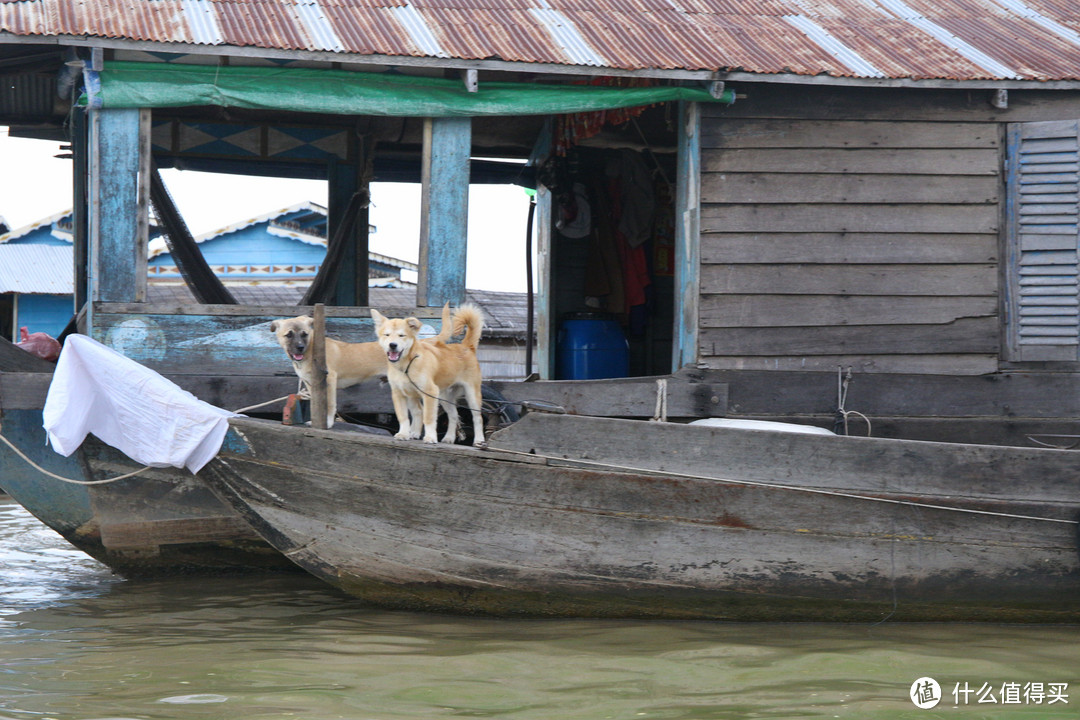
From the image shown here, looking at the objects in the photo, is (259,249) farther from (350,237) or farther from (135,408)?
(135,408)

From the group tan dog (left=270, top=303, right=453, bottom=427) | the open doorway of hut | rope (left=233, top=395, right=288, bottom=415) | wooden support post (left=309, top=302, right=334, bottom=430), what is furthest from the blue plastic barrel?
wooden support post (left=309, top=302, right=334, bottom=430)

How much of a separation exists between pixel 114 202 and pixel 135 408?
129cm

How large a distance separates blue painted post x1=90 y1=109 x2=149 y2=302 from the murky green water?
72.4 inches

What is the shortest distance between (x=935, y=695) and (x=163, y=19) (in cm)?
523

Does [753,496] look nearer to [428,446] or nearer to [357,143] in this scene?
[428,446]

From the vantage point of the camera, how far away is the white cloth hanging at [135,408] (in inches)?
192

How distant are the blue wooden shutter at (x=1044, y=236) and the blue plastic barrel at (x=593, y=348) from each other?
2.83m

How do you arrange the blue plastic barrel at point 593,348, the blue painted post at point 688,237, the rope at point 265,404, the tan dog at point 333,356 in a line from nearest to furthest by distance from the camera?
the tan dog at point 333,356 → the rope at point 265,404 → the blue painted post at point 688,237 → the blue plastic barrel at point 593,348

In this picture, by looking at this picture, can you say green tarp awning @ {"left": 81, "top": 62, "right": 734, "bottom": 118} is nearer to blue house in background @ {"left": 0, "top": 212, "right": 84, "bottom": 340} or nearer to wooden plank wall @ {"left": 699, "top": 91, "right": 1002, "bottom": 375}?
wooden plank wall @ {"left": 699, "top": 91, "right": 1002, "bottom": 375}

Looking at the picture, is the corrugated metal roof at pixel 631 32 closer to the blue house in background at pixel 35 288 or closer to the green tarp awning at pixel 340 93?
the green tarp awning at pixel 340 93

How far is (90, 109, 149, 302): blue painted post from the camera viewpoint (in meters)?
5.48

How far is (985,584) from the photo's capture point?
499 cm

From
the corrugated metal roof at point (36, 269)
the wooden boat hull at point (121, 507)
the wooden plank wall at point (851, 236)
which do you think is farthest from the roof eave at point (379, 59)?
the corrugated metal roof at point (36, 269)

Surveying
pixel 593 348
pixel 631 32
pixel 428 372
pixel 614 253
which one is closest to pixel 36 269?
pixel 614 253
